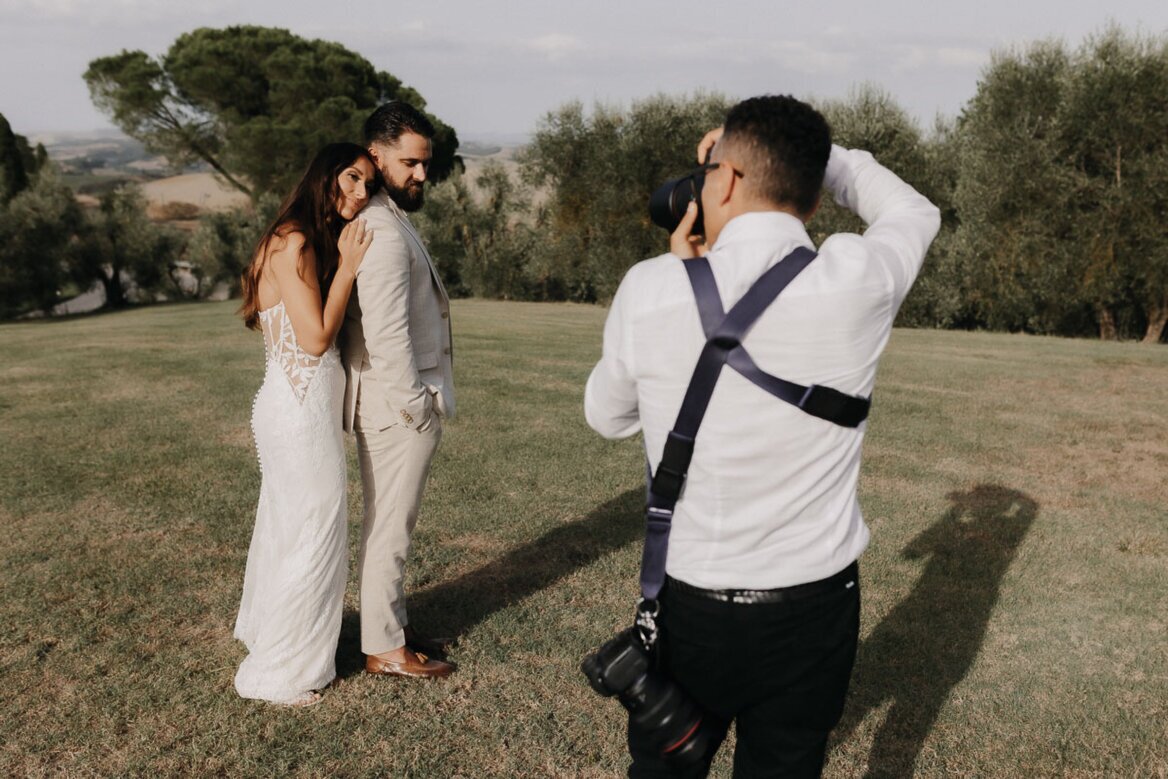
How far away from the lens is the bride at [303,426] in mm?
3820

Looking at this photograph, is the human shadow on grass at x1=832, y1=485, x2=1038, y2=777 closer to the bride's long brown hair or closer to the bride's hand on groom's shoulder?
the bride's hand on groom's shoulder

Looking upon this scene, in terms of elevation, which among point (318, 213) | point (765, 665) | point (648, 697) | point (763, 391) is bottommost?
point (648, 697)

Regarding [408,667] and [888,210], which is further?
[408,667]

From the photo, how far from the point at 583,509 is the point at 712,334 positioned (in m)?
5.60

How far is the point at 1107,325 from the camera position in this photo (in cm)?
2436

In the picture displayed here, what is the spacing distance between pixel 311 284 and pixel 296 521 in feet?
3.60

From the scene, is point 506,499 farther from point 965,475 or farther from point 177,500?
point 965,475

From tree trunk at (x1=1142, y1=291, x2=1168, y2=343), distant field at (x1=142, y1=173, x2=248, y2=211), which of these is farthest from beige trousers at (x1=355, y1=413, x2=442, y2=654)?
distant field at (x1=142, y1=173, x2=248, y2=211)

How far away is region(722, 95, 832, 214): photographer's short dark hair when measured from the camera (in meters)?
1.85

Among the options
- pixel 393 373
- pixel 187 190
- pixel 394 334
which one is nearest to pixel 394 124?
pixel 394 334

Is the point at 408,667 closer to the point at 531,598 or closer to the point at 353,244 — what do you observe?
the point at 531,598

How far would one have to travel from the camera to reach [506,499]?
24.7ft

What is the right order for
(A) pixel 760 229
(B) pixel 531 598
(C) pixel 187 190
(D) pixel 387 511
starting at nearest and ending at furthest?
(A) pixel 760 229 < (D) pixel 387 511 < (B) pixel 531 598 < (C) pixel 187 190

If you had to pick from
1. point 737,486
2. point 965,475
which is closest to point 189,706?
point 737,486
